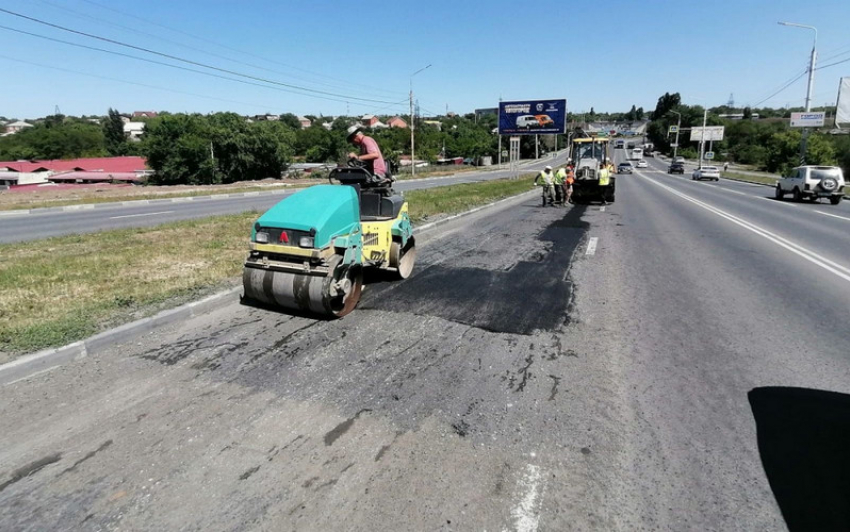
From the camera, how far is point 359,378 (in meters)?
3.84

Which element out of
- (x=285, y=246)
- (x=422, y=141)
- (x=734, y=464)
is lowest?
(x=734, y=464)

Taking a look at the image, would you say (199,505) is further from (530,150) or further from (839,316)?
(530,150)

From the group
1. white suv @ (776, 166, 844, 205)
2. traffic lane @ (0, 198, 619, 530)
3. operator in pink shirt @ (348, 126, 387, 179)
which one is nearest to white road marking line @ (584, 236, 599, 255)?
traffic lane @ (0, 198, 619, 530)

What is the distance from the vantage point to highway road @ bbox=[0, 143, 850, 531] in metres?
2.42

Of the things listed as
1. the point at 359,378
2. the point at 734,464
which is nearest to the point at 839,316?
the point at 734,464

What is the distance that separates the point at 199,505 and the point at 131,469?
0.61 m

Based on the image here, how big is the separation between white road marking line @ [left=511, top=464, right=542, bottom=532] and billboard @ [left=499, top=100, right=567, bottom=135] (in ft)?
135

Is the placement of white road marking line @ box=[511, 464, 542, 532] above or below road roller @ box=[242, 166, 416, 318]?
below

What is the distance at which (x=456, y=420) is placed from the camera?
3.22m

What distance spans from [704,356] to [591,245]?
5.70 m

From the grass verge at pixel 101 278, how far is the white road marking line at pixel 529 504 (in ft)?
13.9

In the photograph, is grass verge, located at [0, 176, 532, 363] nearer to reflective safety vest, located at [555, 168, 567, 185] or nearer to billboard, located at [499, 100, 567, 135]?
reflective safety vest, located at [555, 168, 567, 185]

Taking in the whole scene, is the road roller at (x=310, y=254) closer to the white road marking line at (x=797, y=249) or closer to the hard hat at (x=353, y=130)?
the hard hat at (x=353, y=130)

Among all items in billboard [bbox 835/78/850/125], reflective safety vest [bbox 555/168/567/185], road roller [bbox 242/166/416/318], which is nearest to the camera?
road roller [bbox 242/166/416/318]
